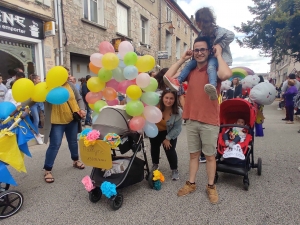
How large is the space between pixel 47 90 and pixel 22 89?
26 cm

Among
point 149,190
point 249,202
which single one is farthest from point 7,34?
point 249,202

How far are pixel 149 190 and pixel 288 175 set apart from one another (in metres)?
2.10

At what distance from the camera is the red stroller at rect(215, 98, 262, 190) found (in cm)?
295

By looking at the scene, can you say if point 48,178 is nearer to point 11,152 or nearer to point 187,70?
point 11,152

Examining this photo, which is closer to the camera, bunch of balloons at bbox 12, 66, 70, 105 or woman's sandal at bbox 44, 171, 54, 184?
bunch of balloons at bbox 12, 66, 70, 105

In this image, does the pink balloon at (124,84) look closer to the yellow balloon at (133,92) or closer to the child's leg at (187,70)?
the yellow balloon at (133,92)

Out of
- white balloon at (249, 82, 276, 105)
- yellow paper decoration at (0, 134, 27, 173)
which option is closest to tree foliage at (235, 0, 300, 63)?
white balloon at (249, 82, 276, 105)

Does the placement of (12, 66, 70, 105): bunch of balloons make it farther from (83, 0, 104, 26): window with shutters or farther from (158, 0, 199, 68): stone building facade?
(158, 0, 199, 68): stone building facade

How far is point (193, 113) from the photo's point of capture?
104 inches

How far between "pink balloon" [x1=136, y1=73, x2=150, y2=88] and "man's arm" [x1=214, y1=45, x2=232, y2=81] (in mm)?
815

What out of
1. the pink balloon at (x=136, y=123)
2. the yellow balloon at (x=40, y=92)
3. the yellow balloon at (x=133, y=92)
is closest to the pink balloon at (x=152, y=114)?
the pink balloon at (x=136, y=123)

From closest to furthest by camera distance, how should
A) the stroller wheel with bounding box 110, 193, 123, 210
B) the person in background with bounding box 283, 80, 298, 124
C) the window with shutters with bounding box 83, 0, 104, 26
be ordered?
the stroller wheel with bounding box 110, 193, 123, 210, the person in background with bounding box 283, 80, 298, 124, the window with shutters with bounding box 83, 0, 104, 26

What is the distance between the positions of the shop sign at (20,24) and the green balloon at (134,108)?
202 inches

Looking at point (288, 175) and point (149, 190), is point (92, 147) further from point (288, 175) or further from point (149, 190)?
point (288, 175)
